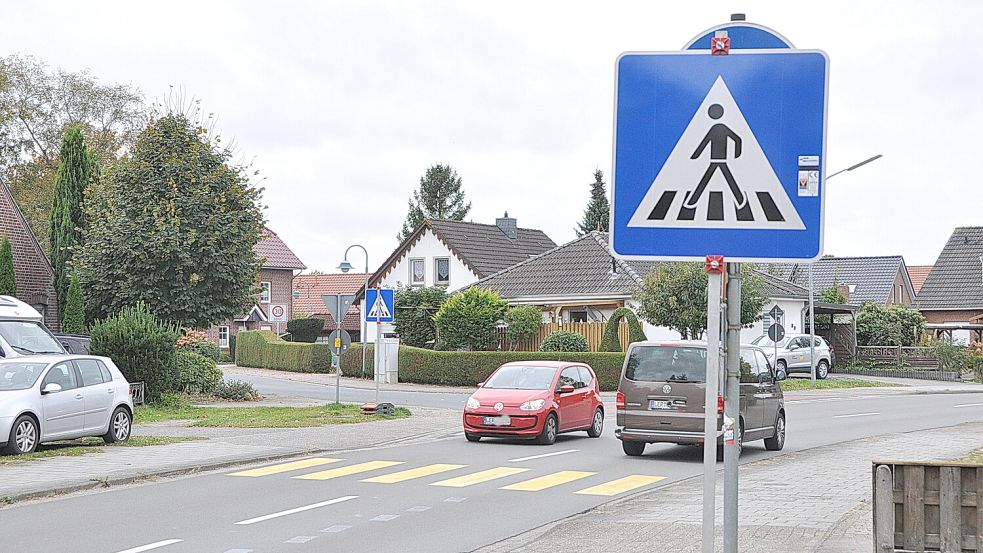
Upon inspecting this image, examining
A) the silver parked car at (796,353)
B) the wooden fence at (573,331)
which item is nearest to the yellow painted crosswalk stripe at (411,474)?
the wooden fence at (573,331)

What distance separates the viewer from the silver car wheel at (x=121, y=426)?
19.9 meters

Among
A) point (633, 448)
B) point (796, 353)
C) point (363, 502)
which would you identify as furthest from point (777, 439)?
point (796, 353)

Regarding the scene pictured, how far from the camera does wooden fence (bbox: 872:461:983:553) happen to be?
828 centimetres

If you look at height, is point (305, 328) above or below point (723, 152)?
below

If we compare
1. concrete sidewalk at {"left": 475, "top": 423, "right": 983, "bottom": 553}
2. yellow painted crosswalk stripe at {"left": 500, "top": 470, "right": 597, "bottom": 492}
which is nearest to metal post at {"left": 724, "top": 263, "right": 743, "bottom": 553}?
concrete sidewalk at {"left": 475, "top": 423, "right": 983, "bottom": 553}

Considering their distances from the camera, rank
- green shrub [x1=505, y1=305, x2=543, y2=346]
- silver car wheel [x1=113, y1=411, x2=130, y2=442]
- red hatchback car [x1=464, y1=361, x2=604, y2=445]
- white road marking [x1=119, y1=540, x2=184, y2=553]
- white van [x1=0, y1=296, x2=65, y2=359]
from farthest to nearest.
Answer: green shrub [x1=505, y1=305, x2=543, y2=346], white van [x1=0, y1=296, x2=65, y2=359], red hatchback car [x1=464, y1=361, x2=604, y2=445], silver car wheel [x1=113, y1=411, x2=130, y2=442], white road marking [x1=119, y1=540, x2=184, y2=553]

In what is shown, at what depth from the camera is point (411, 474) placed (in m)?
16.0

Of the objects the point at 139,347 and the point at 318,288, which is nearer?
the point at 139,347

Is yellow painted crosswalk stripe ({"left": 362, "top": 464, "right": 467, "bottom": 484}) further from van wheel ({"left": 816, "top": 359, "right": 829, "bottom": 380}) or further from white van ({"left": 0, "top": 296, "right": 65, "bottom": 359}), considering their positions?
van wheel ({"left": 816, "top": 359, "right": 829, "bottom": 380})

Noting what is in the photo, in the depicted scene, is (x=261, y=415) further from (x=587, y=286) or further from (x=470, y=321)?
(x=587, y=286)

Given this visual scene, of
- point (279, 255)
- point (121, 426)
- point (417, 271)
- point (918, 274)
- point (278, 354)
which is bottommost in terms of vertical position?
point (121, 426)

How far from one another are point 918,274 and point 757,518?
90.1 metres

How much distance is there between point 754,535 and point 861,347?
1875 inches

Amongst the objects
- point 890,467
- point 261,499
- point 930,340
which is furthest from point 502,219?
point 890,467
